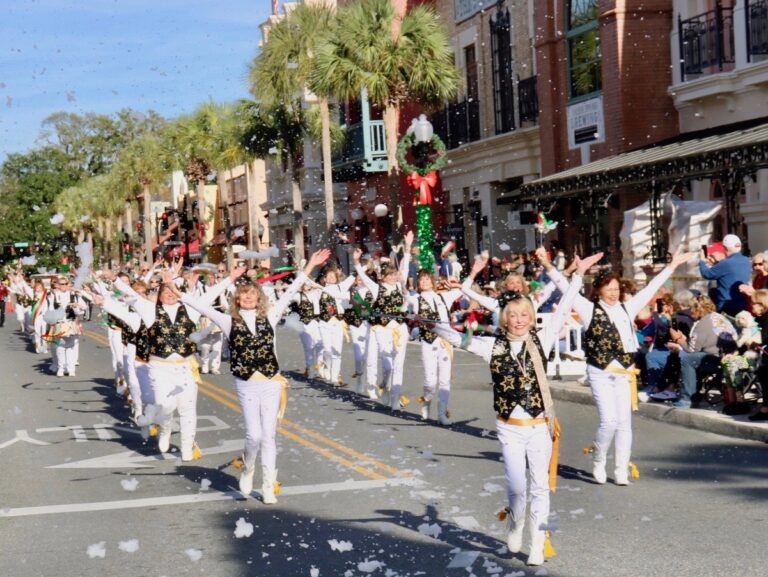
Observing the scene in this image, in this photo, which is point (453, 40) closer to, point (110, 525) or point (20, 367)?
point (20, 367)

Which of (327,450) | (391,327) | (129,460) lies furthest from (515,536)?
(391,327)

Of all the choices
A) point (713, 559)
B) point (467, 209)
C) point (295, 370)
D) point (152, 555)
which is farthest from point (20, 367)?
point (713, 559)

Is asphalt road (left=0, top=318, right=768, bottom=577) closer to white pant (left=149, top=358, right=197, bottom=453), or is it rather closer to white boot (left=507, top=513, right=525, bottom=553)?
white boot (left=507, top=513, right=525, bottom=553)

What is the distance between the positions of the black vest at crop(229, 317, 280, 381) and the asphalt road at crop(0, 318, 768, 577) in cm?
103

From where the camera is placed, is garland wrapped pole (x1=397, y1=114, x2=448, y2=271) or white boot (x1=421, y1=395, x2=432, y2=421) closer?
white boot (x1=421, y1=395, x2=432, y2=421)

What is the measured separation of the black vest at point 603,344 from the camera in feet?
34.8

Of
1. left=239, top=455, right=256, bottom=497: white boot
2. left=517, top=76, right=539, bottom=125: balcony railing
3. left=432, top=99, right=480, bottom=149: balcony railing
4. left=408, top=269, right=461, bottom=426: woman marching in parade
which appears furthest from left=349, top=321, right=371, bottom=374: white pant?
left=432, top=99, right=480, bottom=149: balcony railing

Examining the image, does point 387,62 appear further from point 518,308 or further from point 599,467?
point 518,308

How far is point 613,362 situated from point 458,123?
2761cm

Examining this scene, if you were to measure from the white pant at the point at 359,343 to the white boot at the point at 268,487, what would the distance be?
27.0 ft

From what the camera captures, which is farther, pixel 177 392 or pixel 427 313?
pixel 427 313

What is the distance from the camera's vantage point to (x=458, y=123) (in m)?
37.7

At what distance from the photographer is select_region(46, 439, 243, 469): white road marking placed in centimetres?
1238

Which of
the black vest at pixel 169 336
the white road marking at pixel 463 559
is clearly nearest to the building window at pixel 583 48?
the black vest at pixel 169 336
